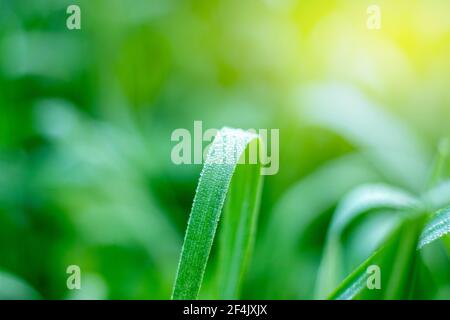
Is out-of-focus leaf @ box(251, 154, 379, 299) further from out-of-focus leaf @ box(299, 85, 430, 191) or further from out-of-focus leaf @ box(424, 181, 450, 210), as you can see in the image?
out-of-focus leaf @ box(424, 181, 450, 210)

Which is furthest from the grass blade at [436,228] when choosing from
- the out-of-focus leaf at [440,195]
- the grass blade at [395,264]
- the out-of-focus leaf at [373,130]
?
the out-of-focus leaf at [373,130]

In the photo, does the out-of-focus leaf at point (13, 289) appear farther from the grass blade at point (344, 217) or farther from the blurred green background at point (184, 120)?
the grass blade at point (344, 217)

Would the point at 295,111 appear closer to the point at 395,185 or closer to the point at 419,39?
the point at 395,185

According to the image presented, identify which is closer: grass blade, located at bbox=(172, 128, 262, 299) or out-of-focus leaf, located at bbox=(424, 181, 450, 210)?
grass blade, located at bbox=(172, 128, 262, 299)

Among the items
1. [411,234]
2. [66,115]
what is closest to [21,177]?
[66,115]

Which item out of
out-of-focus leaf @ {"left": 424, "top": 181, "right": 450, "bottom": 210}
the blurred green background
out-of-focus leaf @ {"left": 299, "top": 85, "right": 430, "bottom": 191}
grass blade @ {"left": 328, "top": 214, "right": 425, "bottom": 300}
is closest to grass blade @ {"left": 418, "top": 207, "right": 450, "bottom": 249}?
grass blade @ {"left": 328, "top": 214, "right": 425, "bottom": 300}
